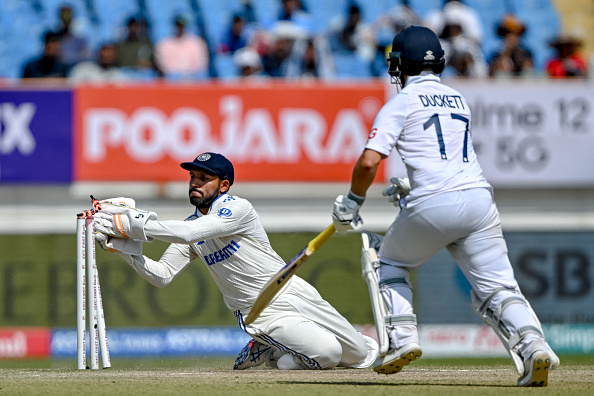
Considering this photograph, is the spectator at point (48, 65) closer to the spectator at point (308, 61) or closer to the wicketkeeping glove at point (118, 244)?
the spectator at point (308, 61)

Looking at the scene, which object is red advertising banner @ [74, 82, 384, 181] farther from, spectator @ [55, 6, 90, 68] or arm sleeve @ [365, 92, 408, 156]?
arm sleeve @ [365, 92, 408, 156]

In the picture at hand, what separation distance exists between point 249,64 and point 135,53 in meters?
1.38

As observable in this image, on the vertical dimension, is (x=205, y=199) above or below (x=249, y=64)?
below

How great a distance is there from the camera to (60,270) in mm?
10391

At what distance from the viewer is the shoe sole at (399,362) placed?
531 centimetres

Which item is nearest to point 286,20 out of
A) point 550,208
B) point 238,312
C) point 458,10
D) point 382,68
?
point 382,68

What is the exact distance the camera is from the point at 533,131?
1203 cm

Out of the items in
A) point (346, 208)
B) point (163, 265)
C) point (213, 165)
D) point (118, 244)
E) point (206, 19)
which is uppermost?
point (206, 19)

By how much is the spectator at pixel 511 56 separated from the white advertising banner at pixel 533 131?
23.7 inches

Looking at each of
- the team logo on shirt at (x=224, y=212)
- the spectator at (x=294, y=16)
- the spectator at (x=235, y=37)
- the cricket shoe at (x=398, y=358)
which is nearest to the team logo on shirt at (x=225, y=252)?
the team logo on shirt at (x=224, y=212)

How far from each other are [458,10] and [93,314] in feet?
26.3

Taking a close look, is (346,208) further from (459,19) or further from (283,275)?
→ (459,19)

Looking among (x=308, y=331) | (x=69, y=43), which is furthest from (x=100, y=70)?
(x=308, y=331)

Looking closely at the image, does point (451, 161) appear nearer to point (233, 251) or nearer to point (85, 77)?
point (233, 251)
